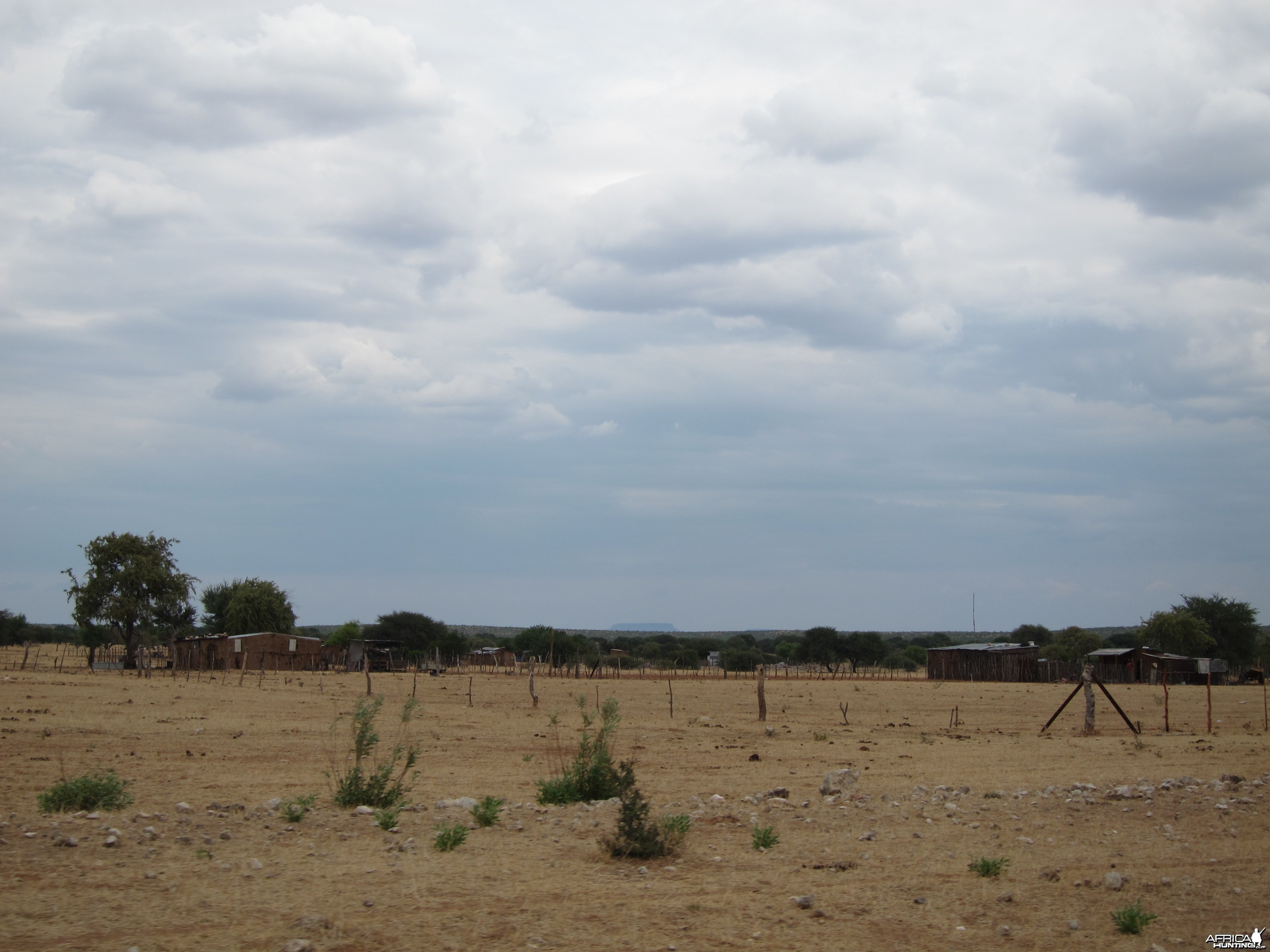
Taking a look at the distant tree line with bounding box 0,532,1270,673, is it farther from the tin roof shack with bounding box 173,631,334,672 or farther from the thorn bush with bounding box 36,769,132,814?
the thorn bush with bounding box 36,769,132,814

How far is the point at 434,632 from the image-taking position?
9756 cm

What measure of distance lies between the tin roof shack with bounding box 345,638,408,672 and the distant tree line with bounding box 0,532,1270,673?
4.30 metres

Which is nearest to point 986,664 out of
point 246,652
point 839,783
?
point 246,652

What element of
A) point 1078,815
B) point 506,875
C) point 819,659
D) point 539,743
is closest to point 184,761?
point 539,743

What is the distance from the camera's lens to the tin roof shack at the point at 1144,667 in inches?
2608

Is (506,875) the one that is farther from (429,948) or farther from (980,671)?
(980,671)

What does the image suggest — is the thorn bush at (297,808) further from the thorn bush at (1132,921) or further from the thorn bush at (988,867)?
the thorn bush at (1132,921)

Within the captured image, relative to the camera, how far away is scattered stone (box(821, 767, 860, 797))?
13312mm

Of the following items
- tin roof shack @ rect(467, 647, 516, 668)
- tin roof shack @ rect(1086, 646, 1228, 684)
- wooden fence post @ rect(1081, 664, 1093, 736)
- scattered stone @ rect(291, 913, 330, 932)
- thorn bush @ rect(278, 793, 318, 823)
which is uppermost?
scattered stone @ rect(291, 913, 330, 932)

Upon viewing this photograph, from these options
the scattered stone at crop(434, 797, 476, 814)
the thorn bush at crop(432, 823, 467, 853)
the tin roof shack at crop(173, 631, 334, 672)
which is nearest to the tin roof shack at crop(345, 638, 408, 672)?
the tin roof shack at crop(173, 631, 334, 672)

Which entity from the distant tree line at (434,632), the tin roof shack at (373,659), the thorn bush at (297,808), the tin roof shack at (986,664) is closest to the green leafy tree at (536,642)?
the distant tree line at (434,632)

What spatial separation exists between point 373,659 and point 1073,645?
212 ft

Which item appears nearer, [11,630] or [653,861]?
[653,861]

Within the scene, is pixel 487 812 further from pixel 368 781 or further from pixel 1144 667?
pixel 1144 667
